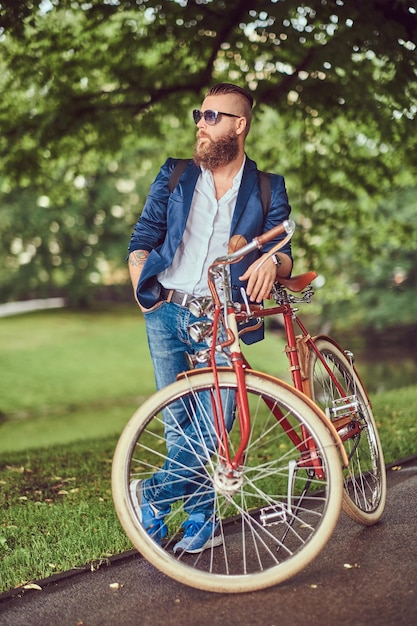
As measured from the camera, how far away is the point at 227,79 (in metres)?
10.0

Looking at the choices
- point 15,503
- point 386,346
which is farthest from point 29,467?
point 386,346

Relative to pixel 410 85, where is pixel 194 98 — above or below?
above

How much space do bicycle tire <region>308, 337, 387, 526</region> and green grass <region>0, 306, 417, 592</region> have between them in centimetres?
120

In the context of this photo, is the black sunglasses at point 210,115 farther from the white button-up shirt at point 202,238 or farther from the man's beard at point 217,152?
the white button-up shirt at point 202,238

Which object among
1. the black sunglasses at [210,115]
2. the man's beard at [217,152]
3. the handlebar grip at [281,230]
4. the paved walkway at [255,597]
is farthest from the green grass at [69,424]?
the black sunglasses at [210,115]

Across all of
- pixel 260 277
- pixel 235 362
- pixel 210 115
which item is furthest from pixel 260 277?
pixel 210 115

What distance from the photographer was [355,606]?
2.93m

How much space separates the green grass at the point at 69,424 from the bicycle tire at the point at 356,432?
120cm

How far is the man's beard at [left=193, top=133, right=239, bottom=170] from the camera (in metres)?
3.49

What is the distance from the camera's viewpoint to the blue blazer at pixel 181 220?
3.48m

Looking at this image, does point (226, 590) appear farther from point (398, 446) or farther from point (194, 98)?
point (194, 98)

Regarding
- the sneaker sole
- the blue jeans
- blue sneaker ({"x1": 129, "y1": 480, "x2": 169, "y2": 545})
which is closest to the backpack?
the blue jeans

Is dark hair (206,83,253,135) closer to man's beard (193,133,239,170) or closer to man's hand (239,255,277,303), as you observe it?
man's beard (193,133,239,170)

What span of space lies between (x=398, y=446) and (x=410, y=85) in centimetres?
355
